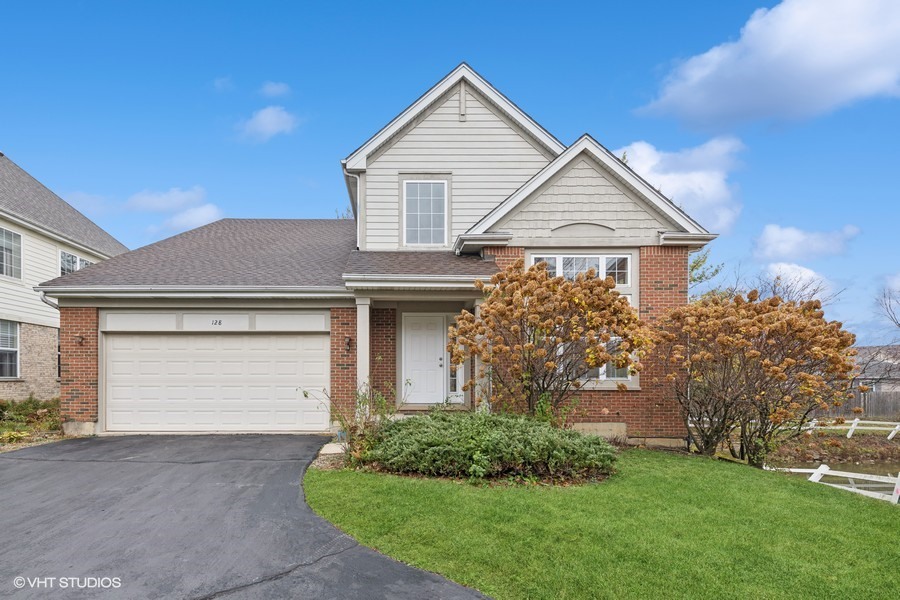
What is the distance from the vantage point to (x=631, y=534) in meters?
4.80

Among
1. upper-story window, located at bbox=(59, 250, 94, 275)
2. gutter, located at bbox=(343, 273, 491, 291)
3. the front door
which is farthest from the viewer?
upper-story window, located at bbox=(59, 250, 94, 275)

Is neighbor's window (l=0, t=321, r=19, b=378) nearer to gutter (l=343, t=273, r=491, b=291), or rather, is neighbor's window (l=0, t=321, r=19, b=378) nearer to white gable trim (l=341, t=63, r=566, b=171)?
white gable trim (l=341, t=63, r=566, b=171)

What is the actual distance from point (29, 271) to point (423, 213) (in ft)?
42.9

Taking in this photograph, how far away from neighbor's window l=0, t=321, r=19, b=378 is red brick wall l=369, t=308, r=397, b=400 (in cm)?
1178

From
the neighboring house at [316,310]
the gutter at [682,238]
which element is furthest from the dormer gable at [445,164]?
the gutter at [682,238]

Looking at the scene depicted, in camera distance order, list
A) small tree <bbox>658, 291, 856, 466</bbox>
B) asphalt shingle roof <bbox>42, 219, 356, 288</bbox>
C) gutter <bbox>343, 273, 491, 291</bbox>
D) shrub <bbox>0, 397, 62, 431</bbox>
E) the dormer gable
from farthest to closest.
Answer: the dormer gable → shrub <bbox>0, 397, 62, 431</bbox> → asphalt shingle roof <bbox>42, 219, 356, 288</bbox> → gutter <bbox>343, 273, 491, 291</bbox> → small tree <bbox>658, 291, 856, 466</bbox>

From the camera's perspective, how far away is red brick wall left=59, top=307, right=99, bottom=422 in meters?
10.3

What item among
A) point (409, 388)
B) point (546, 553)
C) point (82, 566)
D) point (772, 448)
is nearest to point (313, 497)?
point (82, 566)

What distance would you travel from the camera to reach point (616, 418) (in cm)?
1023

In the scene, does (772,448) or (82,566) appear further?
(772,448)

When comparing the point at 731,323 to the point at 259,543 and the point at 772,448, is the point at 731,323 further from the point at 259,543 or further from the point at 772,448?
the point at 259,543

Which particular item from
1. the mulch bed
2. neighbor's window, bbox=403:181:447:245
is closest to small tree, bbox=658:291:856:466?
neighbor's window, bbox=403:181:447:245

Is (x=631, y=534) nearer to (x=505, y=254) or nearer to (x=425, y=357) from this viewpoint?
(x=505, y=254)

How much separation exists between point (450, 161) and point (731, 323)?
7.05m
